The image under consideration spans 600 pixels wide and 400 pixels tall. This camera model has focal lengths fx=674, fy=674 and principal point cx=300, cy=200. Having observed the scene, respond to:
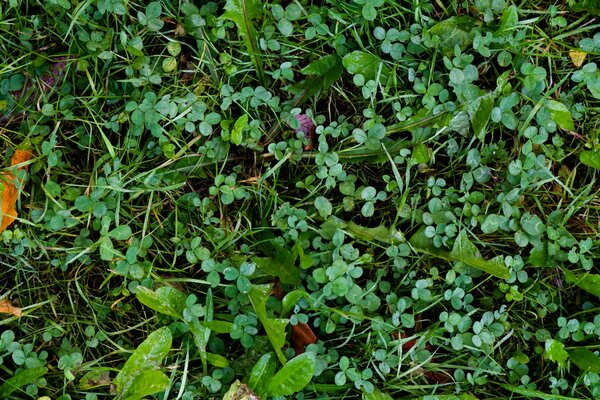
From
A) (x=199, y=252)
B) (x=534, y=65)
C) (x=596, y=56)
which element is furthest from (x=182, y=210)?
(x=596, y=56)

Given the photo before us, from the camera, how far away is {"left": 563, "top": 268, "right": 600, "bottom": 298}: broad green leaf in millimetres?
2496

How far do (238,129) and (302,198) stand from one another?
1.19 feet

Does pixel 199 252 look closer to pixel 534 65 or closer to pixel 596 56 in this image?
pixel 534 65

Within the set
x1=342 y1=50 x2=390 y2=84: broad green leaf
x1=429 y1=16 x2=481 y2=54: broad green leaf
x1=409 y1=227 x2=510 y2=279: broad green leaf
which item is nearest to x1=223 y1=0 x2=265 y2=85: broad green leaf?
x1=342 y1=50 x2=390 y2=84: broad green leaf

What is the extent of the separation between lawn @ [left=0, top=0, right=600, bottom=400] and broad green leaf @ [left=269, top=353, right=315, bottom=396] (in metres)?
0.06

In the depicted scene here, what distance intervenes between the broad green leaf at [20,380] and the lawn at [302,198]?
0.02 meters

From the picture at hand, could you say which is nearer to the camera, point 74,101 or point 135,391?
point 135,391

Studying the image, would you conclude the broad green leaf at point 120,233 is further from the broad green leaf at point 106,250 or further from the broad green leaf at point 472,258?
the broad green leaf at point 472,258

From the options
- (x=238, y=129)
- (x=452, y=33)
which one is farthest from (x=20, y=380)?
(x=452, y=33)

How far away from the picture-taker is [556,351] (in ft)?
8.14

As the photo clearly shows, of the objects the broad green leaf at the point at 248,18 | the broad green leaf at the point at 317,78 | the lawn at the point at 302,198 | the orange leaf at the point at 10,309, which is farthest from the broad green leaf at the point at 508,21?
the orange leaf at the point at 10,309

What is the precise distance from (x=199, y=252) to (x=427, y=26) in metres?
1.24

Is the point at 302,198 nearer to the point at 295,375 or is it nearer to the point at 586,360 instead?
the point at 295,375

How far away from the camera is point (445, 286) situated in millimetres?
2559
